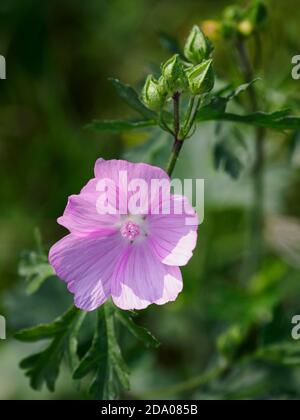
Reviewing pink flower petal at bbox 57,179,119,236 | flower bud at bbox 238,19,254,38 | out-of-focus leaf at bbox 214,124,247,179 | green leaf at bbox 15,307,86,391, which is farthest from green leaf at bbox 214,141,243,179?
green leaf at bbox 15,307,86,391

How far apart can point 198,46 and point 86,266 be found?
22.5 inches

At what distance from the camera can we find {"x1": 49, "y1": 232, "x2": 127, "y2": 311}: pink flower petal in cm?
157

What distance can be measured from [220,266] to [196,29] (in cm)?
143

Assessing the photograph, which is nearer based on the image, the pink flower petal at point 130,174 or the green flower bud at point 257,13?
the pink flower petal at point 130,174

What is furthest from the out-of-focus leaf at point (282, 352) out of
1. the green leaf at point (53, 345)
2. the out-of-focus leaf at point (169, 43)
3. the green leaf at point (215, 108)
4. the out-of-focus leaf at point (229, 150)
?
the out-of-focus leaf at point (169, 43)

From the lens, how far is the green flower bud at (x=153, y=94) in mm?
1535

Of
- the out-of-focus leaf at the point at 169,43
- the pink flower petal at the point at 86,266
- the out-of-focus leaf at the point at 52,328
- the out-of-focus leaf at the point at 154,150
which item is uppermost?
the out-of-focus leaf at the point at 169,43

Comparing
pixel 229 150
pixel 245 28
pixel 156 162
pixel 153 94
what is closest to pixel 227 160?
pixel 229 150

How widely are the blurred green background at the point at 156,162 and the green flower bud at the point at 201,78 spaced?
446 mm

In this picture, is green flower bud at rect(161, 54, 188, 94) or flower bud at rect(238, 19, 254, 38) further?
flower bud at rect(238, 19, 254, 38)

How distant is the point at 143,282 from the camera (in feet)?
5.14

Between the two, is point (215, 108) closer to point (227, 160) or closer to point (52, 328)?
point (227, 160)

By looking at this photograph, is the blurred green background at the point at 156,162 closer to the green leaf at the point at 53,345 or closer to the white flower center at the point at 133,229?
the green leaf at the point at 53,345

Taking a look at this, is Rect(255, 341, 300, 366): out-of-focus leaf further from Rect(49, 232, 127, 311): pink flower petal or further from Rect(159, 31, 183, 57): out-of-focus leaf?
Rect(159, 31, 183, 57): out-of-focus leaf
